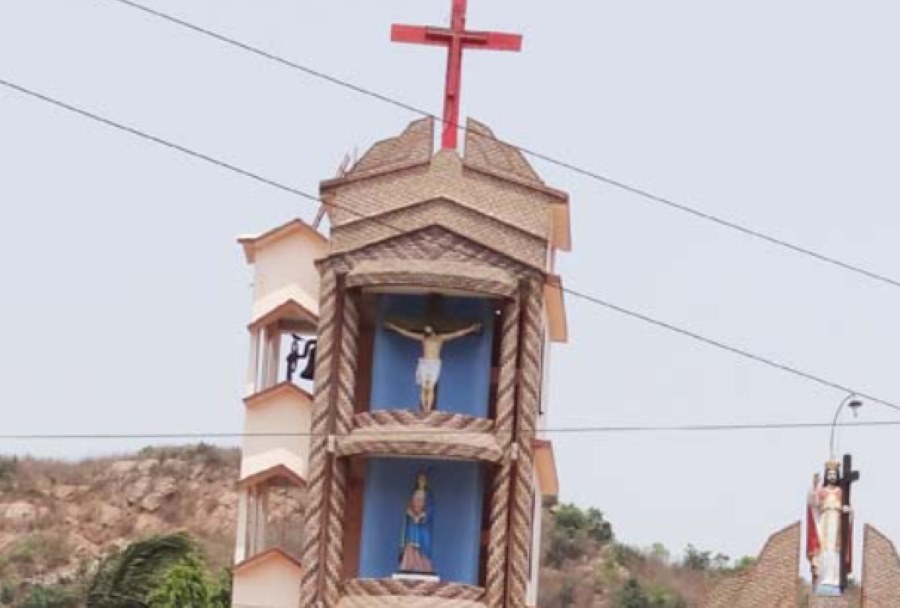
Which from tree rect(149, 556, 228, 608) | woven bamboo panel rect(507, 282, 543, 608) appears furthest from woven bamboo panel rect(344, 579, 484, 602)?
tree rect(149, 556, 228, 608)

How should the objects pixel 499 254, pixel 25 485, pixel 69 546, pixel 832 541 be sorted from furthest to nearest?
pixel 25 485
pixel 69 546
pixel 499 254
pixel 832 541

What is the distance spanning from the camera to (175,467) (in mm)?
73250

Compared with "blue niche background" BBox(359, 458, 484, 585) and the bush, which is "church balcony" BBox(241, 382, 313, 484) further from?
the bush

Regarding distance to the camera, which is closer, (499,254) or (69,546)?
(499,254)

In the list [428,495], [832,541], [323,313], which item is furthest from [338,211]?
[832,541]

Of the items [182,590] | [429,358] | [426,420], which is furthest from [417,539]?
[182,590]

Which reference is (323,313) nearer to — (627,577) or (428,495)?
(428,495)

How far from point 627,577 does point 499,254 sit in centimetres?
4100

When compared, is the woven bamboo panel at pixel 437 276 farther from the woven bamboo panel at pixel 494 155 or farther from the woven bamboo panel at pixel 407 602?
the woven bamboo panel at pixel 407 602

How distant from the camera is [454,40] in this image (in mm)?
32438

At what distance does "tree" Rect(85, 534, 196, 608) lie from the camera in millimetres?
35031

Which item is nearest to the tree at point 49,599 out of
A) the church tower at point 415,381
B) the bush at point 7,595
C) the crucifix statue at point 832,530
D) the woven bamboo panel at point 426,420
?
the bush at point 7,595

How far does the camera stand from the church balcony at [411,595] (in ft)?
102

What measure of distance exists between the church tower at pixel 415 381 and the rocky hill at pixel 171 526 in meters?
32.6
